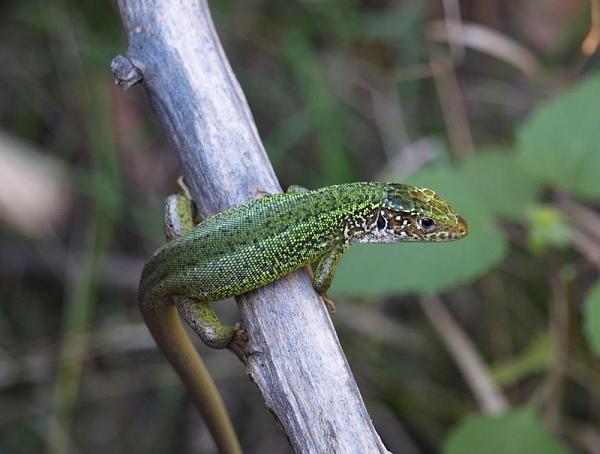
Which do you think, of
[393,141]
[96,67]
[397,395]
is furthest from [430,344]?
[96,67]

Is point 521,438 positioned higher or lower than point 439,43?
lower

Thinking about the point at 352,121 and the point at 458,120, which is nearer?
the point at 458,120

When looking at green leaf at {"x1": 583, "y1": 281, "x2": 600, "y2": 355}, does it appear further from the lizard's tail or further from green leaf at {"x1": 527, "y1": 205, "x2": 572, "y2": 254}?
the lizard's tail

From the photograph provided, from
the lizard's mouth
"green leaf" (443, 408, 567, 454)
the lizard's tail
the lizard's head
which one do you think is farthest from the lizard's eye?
the lizard's tail

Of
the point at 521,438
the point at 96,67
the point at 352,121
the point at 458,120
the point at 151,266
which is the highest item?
the point at 96,67

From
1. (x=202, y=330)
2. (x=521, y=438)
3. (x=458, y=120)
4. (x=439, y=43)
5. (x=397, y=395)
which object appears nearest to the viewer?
(x=202, y=330)

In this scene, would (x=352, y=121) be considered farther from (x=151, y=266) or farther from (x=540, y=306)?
(x=151, y=266)

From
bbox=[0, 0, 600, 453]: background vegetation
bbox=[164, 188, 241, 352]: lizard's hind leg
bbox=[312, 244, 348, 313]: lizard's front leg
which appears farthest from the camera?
bbox=[0, 0, 600, 453]: background vegetation
